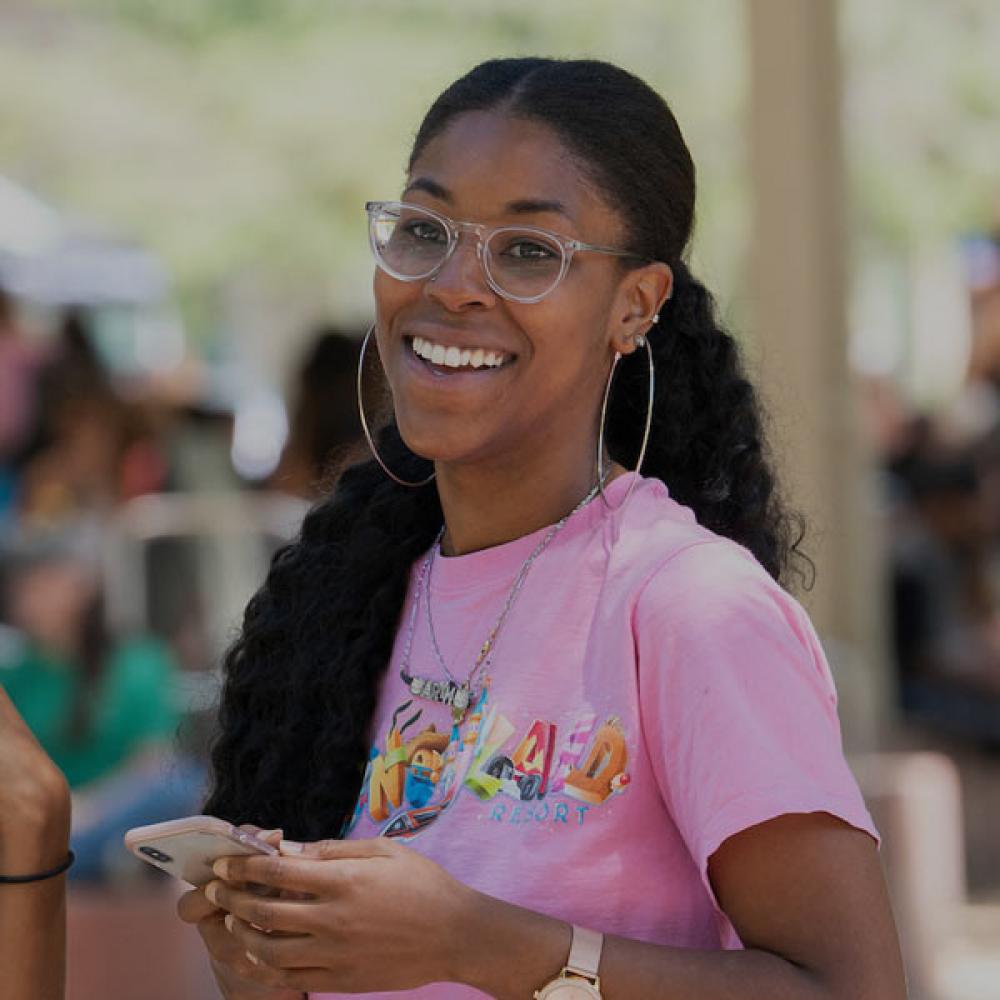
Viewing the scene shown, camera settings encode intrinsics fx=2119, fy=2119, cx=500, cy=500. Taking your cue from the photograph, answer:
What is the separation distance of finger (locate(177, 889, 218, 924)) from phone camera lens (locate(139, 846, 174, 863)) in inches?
1.8

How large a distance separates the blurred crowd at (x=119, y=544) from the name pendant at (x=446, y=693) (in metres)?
0.67

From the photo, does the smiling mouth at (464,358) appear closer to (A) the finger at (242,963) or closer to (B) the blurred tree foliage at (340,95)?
(A) the finger at (242,963)

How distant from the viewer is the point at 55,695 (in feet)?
19.4

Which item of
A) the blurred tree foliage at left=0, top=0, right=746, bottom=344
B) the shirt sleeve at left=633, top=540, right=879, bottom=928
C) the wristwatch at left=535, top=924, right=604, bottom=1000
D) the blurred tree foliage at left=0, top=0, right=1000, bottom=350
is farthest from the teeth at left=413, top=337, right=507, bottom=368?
the blurred tree foliage at left=0, top=0, right=746, bottom=344

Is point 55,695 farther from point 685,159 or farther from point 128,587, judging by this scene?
point 685,159

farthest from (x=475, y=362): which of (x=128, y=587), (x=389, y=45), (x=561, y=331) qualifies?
(x=389, y=45)

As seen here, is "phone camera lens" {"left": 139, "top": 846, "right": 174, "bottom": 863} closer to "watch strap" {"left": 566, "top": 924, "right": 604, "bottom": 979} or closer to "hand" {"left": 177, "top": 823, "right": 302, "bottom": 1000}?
"hand" {"left": 177, "top": 823, "right": 302, "bottom": 1000}

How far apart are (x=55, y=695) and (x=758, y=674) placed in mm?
4261

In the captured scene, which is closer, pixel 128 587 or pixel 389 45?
pixel 128 587

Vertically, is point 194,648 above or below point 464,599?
below

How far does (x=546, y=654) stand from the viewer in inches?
82.7

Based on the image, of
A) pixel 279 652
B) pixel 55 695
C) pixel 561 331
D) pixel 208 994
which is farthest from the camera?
pixel 55 695

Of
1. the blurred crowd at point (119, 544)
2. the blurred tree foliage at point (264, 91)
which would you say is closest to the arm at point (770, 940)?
the blurred crowd at point (119, 544)

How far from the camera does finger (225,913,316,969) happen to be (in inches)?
73.3
